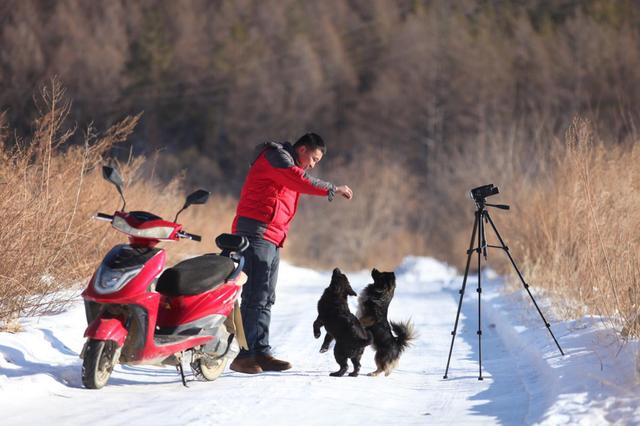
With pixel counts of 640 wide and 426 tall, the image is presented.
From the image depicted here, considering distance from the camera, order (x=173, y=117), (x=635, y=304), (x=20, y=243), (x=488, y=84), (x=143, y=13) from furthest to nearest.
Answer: (x=488, y=84)
(x=173, y=117)
(x=143, y=13)
(x=20, y=243)
(x=635, y=304)

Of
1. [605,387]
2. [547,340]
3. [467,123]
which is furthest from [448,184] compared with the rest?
[605,387]

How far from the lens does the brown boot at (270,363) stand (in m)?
8.12

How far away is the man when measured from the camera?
809cm

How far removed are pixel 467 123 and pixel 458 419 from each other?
5454 centimetres

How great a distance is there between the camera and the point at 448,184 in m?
36.5

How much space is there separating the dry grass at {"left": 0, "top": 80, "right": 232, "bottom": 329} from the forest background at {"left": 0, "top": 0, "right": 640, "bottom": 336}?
3cm

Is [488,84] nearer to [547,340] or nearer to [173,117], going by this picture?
[173,117]

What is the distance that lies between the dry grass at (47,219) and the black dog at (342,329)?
2.53 m

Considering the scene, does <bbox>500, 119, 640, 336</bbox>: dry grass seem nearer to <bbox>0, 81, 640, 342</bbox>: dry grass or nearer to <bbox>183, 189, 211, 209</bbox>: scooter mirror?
<bbox>0, 81, 640, 342</bbox>: dry grass

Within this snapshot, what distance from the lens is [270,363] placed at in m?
8.13

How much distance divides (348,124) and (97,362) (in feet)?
189

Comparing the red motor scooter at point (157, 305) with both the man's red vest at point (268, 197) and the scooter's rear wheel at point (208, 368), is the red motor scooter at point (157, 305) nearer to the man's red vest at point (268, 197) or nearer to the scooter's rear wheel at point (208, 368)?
the scooter's rear wheel at point (208, 368)

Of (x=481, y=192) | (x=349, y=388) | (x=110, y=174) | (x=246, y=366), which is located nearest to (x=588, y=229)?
(x=481, y=192)

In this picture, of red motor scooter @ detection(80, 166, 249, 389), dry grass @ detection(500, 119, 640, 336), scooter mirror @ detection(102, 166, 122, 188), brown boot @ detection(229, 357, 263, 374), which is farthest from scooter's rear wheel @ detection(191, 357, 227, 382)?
dry grass @ detection(500, 119, 640, 336)
